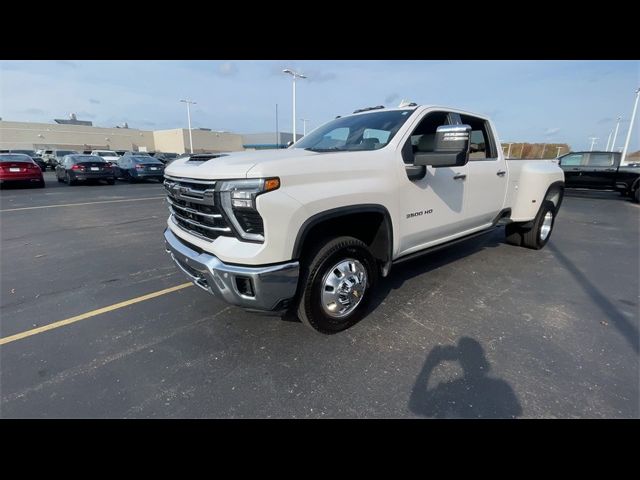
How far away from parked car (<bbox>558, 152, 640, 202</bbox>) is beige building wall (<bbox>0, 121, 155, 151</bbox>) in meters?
73.5

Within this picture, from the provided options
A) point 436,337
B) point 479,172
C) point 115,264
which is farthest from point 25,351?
point 479,172

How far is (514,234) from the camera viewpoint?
5.95 metres

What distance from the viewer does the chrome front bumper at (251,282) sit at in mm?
2279

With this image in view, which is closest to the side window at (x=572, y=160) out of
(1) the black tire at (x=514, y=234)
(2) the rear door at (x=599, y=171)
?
(2) the rear door at (x=599, y=171)

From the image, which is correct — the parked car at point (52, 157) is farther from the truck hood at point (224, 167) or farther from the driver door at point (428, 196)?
the driver door at point (428, 196)

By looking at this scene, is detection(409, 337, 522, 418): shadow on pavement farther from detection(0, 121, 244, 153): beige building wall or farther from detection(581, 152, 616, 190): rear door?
detection(0, 121, 244, 153): beige building wall

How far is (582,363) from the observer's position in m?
2.65

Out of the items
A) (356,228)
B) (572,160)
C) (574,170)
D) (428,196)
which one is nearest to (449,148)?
(428,196)

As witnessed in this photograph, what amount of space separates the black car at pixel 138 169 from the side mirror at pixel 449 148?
60.5 ft

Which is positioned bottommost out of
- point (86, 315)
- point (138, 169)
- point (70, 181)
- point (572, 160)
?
point (70, 181)

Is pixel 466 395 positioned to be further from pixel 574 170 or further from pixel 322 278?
pixel 574 170

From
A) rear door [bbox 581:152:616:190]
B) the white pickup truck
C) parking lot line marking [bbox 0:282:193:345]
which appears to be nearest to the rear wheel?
parking lot line marking [bbox 0:282:193:345]

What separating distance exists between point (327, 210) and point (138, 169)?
18653 mm

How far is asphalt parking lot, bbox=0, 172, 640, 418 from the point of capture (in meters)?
2.21
